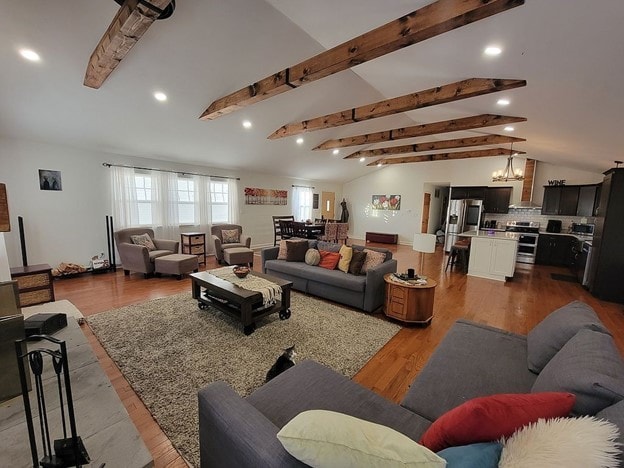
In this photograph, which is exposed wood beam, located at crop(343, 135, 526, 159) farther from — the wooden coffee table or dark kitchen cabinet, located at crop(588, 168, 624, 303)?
the wooden coffee table

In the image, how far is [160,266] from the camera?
470 centimetres

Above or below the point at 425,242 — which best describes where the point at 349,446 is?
below

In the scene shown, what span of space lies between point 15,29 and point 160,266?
335cm

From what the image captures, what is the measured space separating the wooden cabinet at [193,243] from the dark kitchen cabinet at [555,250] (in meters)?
8.21

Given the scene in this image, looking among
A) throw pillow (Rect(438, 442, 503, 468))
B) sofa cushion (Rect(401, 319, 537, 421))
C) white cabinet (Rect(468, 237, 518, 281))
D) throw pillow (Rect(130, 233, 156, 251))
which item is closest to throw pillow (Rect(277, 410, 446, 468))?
throw pillow (Rect(438, 442, 503, 468))

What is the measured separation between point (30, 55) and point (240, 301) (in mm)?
3210

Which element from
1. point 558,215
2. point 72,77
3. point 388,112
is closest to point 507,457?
point 388,112

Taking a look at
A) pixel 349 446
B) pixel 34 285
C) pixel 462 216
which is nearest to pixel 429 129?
pixel 462 216

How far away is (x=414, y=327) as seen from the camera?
3.19 m

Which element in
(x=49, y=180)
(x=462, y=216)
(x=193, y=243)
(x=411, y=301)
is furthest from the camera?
(x=462, y=216)

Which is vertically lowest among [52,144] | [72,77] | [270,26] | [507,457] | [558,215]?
[507,457]

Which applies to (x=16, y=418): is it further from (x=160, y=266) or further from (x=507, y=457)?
(x=160, y=266)

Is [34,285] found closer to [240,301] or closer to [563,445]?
[240,301]

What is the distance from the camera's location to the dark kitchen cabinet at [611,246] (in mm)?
4211
